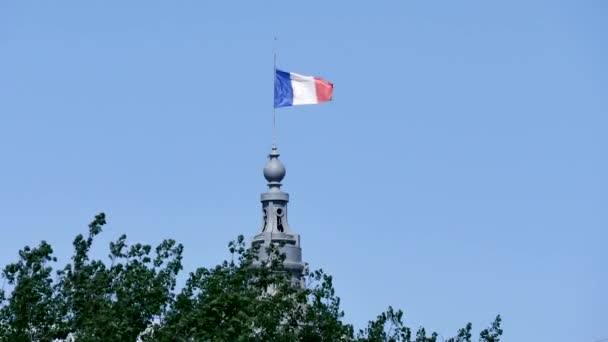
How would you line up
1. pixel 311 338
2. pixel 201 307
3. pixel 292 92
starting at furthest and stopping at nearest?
pixel 292 92 → pixel 311 338 → pixel 201 307

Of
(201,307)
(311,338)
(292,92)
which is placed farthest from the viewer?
(292,92)

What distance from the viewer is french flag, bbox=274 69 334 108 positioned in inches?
5527

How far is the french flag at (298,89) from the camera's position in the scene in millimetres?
140375

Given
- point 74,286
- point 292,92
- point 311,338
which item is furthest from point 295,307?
point 292,92

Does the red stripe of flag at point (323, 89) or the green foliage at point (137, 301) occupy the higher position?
the red stripe of flag at point (323, 89)

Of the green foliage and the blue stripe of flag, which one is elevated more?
the blue stripe of flag

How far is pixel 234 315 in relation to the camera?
113125mm

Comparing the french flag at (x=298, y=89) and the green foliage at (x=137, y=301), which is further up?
the french flag at (x=298, y=89)

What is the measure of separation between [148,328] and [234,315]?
11.1 ft

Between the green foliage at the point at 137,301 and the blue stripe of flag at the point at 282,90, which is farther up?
the blue stripe of flag at the point at 282,90

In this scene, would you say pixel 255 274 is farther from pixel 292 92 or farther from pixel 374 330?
pixel 292 92

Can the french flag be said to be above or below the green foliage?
above

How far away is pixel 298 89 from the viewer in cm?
14200

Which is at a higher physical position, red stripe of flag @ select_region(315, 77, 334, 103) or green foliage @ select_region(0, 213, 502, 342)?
red stripe of flag @ select_region(315, 77, 334, 103)
